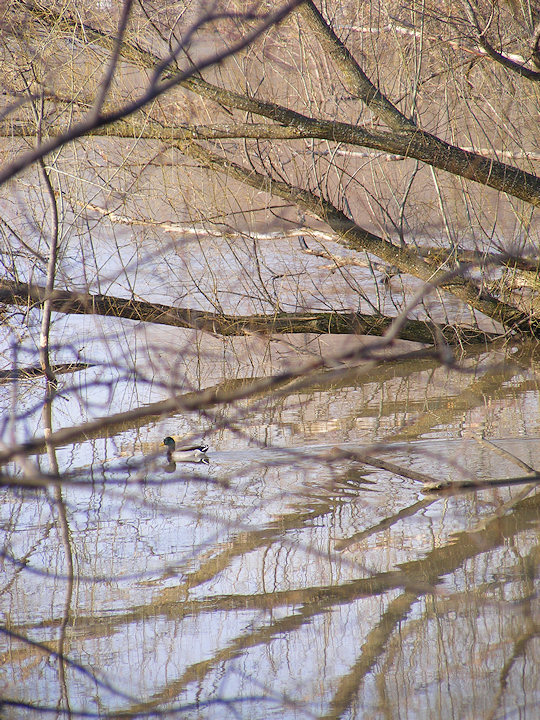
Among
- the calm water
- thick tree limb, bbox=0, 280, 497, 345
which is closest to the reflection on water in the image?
the calm water

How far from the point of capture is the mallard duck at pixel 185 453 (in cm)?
441

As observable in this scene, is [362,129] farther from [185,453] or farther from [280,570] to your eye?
[280,570]

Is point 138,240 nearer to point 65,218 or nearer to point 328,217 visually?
point 65,218

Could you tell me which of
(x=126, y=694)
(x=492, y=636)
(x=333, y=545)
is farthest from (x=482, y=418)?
(x=126, y=694)

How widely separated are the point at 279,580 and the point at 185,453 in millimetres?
1470

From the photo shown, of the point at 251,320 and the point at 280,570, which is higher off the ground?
the point at 251,320

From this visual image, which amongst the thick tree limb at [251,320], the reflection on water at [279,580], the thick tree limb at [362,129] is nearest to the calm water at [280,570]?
the reflection on water at [279,580]

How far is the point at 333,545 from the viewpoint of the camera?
3.32 meters

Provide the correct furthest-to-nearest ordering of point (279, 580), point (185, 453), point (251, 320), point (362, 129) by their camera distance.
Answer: point (251, 320)
point (362, 129)
point (185, 453)
point (279, 580)

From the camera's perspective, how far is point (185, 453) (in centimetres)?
441

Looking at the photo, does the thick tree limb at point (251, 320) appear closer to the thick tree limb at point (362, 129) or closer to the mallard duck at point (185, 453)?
the thick tree limb at point (362, 129)

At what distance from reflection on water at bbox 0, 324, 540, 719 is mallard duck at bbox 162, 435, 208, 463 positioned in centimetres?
5

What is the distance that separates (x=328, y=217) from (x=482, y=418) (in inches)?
94.4

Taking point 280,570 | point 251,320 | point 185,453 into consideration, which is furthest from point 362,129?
point 280,570
